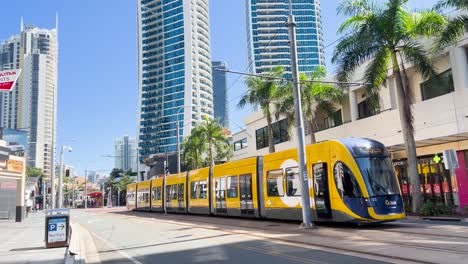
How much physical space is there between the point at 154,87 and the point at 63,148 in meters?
129

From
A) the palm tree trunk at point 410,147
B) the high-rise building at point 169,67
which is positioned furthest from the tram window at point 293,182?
the high-rise building at point 169,67

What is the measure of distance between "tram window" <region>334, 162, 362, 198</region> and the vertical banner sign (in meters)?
12.6

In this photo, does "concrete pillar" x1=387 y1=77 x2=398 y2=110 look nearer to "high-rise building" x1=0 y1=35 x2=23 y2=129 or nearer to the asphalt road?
the asphalt road

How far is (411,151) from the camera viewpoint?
920 inches

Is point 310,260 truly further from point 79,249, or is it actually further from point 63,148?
point 63,148

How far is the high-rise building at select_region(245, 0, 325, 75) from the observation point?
24.8 m

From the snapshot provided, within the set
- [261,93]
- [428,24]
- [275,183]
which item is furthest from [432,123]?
[261,93]

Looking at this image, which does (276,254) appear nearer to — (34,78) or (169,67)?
(34,78)

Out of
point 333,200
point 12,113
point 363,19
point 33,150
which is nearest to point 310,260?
point 333,200

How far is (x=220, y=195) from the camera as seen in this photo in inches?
1067

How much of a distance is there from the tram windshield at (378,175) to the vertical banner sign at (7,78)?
13.2 meters

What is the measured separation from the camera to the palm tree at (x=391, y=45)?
23328 millimetres

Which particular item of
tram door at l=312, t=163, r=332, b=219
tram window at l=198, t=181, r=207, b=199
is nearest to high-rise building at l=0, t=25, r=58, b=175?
tram window at l=198, t=181, r=207, b=199

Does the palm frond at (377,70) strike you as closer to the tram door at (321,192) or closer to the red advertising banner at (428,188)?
the red advertising banner at (428,188)
